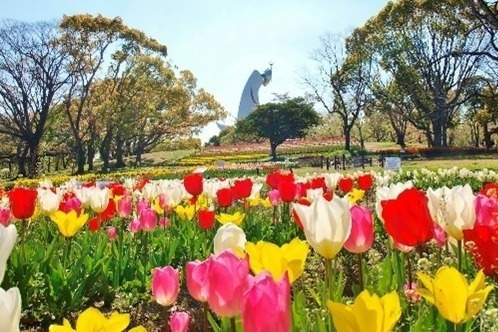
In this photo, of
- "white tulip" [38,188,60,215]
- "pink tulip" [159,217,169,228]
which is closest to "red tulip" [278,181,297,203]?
"pink tulip" [159,217,169,228]

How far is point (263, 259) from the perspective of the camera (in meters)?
1.38

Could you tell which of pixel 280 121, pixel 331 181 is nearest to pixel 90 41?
pixel 280 121

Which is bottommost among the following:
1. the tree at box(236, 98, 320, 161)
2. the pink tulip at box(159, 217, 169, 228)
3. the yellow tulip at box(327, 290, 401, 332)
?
the pink tulip at box(159, 217, 169, 228)

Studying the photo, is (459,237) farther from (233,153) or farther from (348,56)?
(233,153)

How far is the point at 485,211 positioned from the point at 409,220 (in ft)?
1.42

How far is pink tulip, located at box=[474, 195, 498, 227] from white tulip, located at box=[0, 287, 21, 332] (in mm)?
1569

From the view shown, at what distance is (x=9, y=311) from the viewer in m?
0.86

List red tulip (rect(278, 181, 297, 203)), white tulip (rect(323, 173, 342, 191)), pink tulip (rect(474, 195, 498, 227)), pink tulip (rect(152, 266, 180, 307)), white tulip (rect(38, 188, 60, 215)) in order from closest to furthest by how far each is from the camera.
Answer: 1. pink tulip (rect(152, 266, 180, 307))
2. pink tulip (rect(474, 195, 498, 227))
3. white tulip (rect(38, 188, 60, 215))
4. red tulip (rect(278, 181, 297, 203))
5. white tulip (rect(323, 173, 342, 191))

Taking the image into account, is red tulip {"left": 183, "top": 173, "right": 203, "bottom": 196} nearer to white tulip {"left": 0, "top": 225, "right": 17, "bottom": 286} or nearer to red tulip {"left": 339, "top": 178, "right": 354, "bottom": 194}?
red tulip {"left": 339, "top": 178, "right": 354, "bottom": 194}

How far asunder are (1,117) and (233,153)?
81.6 ft

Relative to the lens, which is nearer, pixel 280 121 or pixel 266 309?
pixel 266 309

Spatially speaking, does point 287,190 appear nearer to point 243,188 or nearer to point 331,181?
point 243,188

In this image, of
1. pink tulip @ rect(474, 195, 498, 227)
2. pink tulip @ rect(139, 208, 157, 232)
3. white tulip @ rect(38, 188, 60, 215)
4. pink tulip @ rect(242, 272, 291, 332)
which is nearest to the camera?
pink tulip @ rect(242, 272, 291, 332)

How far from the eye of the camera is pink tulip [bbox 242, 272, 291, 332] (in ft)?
2.74
